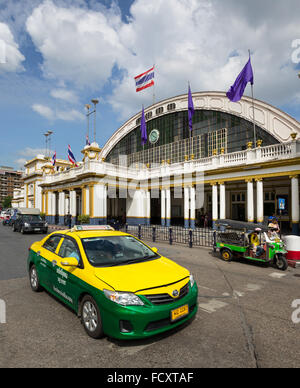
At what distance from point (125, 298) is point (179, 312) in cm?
87

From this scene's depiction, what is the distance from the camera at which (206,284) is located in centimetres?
634

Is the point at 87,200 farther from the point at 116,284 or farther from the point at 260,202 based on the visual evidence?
the point at 116,284

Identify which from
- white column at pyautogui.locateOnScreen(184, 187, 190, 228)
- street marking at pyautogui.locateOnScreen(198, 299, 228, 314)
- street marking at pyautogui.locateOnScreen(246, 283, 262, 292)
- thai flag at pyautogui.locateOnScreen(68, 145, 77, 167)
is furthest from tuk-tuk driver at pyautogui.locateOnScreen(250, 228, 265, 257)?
thai flag at pyautogui.locateOnScreen(68, 145, 77, 167)

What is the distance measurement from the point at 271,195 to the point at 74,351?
23.7m

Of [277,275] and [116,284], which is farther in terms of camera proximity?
[277,275]

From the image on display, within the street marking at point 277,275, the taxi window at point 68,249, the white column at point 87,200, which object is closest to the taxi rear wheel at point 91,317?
the taxi window at point 68,249

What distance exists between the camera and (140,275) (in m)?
3.65

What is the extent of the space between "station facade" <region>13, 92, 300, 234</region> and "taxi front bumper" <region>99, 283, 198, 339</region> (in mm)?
16507

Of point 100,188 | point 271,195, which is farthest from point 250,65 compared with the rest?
point 100,188

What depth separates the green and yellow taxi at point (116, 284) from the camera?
316cm

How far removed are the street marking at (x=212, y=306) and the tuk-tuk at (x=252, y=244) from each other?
13.8 feet

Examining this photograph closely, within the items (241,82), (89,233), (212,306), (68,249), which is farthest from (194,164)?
(68,249)

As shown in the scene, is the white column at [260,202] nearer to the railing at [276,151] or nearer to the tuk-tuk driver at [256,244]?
the railing at [276,151]

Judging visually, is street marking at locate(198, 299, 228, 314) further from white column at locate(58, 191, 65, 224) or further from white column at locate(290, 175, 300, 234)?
white column at locate(58, 191, 65, 224)
